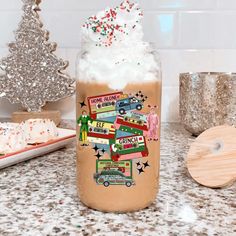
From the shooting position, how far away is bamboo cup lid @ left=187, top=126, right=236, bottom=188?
62 cm

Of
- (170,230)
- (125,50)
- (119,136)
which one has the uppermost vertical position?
(125,50)

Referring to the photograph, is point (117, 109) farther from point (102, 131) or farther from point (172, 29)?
point (172, 29)

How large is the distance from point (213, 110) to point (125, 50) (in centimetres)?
45

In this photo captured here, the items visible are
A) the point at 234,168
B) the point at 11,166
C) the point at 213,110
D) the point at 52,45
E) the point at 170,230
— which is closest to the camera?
the point at 170,230

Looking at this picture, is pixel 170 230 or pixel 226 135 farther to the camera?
pixel 226 135

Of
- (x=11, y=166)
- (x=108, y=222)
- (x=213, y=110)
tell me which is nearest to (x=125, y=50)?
(x=108, y=222)

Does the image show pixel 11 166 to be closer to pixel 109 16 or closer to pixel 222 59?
pixel 109 16

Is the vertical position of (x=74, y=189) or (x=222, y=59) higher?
(x=222, y=59)

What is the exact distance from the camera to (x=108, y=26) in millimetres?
505

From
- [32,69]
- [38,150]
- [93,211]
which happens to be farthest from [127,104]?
[32,69]

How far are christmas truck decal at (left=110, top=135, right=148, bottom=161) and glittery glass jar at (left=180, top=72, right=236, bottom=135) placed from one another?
0.43m

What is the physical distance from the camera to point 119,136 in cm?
51

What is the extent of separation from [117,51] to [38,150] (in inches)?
13.3

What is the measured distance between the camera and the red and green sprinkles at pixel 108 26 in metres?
0.50
